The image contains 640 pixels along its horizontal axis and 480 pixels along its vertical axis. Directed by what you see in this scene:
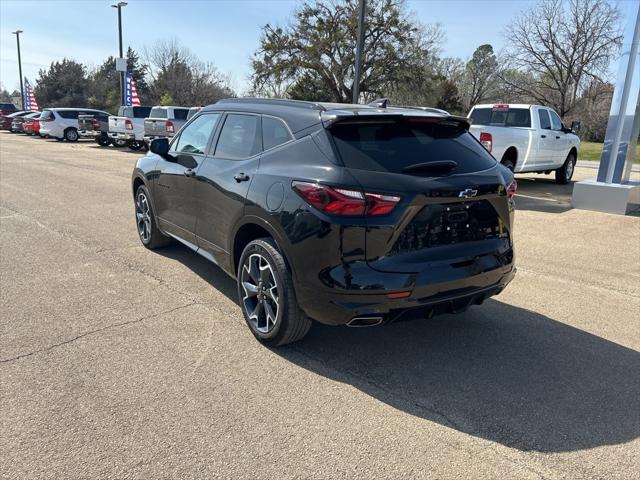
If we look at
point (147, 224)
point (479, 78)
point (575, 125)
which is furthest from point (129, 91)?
point (479, 78)

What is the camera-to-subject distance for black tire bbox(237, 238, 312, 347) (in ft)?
11.3

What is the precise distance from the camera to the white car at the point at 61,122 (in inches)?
1062

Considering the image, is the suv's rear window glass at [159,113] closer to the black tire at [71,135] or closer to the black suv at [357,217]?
the black tire at [71,135]

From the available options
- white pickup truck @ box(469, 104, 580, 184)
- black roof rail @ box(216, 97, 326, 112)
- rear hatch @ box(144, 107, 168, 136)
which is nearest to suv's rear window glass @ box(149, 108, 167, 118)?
rear hatch @ box(144, 107, 168, 136)

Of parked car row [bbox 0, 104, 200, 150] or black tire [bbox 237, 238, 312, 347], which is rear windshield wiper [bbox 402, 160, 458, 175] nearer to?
black tire [bbox 237, 238, 312, 347]

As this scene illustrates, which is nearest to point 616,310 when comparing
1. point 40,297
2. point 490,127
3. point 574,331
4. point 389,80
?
point 574,331

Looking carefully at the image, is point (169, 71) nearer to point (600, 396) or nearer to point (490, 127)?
point (490, 127)

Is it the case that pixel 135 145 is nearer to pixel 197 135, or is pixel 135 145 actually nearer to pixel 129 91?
pixel 129 91

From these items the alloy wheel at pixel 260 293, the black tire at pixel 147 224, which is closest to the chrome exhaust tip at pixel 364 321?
the alloy wheel at pixel 260 293

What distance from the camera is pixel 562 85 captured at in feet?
114

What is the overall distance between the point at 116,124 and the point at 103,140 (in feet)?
10.6

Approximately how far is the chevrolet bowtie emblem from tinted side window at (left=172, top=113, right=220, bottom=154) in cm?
247

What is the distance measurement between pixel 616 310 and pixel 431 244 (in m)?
2.65

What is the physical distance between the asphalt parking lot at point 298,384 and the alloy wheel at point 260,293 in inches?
7.7
